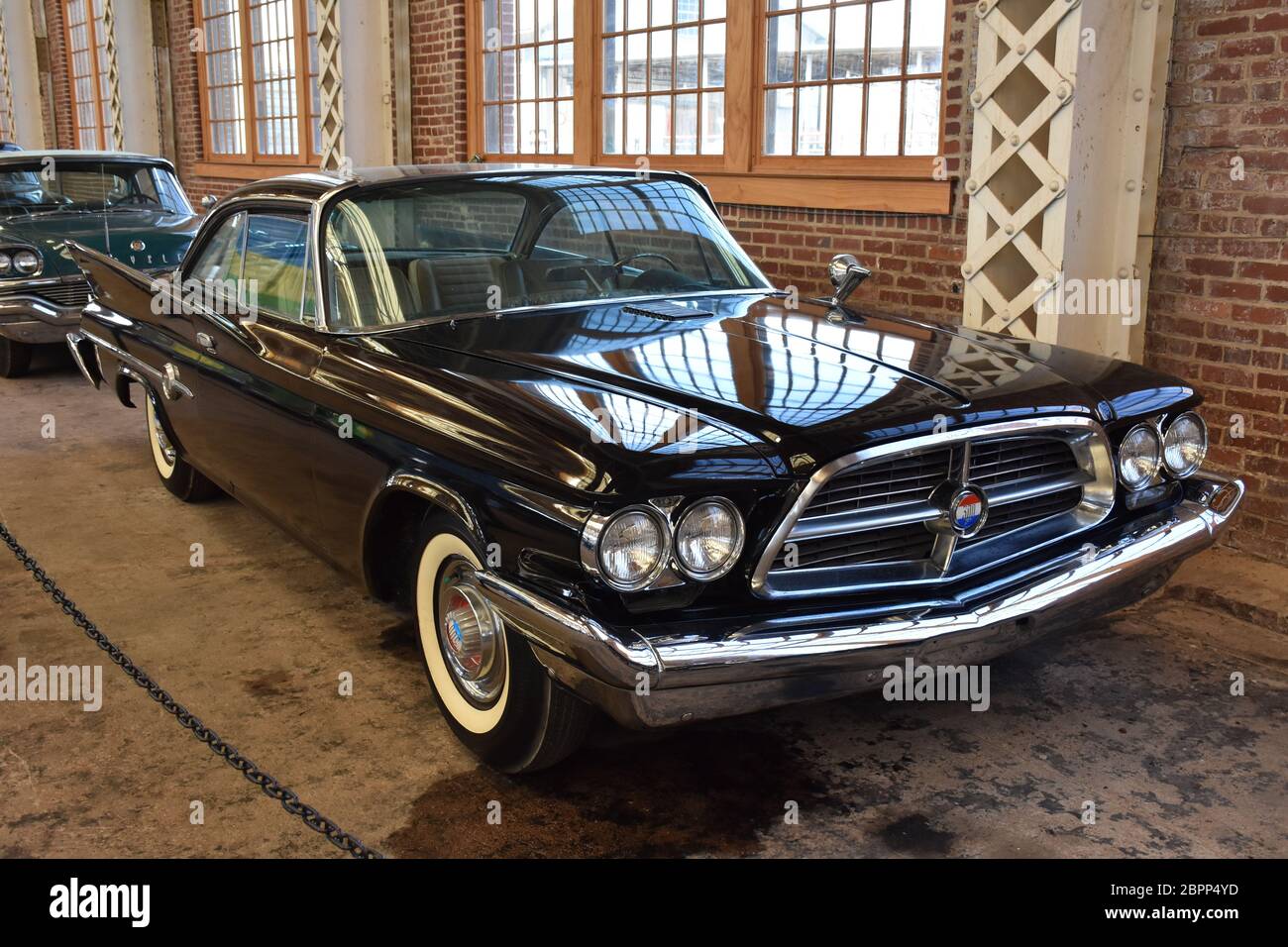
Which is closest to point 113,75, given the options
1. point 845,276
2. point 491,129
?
point 491,129

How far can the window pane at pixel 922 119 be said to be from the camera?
6.24m

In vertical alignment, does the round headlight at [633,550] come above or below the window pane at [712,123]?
below

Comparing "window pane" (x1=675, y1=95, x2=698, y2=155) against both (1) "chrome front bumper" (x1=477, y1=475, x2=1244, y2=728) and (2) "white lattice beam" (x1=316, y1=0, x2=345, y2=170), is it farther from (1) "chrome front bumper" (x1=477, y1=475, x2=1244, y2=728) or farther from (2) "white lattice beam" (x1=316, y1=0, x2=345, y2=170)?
(1) "chrome front bumper" (x1=477, y1=475, x2=1244, y2=728)

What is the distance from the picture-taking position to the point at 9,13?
66.5ft

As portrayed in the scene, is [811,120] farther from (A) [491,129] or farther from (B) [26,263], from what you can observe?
(B) [26,263]

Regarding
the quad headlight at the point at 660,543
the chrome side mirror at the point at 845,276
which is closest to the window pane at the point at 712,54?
the chrome side mirror at the point at 845,276

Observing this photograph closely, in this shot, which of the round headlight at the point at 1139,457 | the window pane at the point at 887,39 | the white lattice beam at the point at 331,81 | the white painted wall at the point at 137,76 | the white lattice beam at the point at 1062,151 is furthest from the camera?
the white painted wall at the point at 137,76

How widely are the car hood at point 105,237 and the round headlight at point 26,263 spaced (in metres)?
0.06

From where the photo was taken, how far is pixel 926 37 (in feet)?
20.5

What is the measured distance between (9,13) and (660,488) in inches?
864

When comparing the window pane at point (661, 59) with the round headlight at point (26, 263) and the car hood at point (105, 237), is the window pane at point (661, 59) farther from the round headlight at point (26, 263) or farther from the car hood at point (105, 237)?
the round headlight at point (26, 263)

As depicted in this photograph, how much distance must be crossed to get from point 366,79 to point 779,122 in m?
4.79

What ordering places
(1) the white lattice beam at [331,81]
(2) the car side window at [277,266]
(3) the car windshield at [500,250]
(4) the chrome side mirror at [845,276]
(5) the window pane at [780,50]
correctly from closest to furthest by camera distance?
(3) the car windshield at [500,250] → (2) the car side window at [277,266] → (4) the chrome side mirror at [845,276] → (5) the window pane at [780,50] → (1) the white lattice beam at [331,81]
